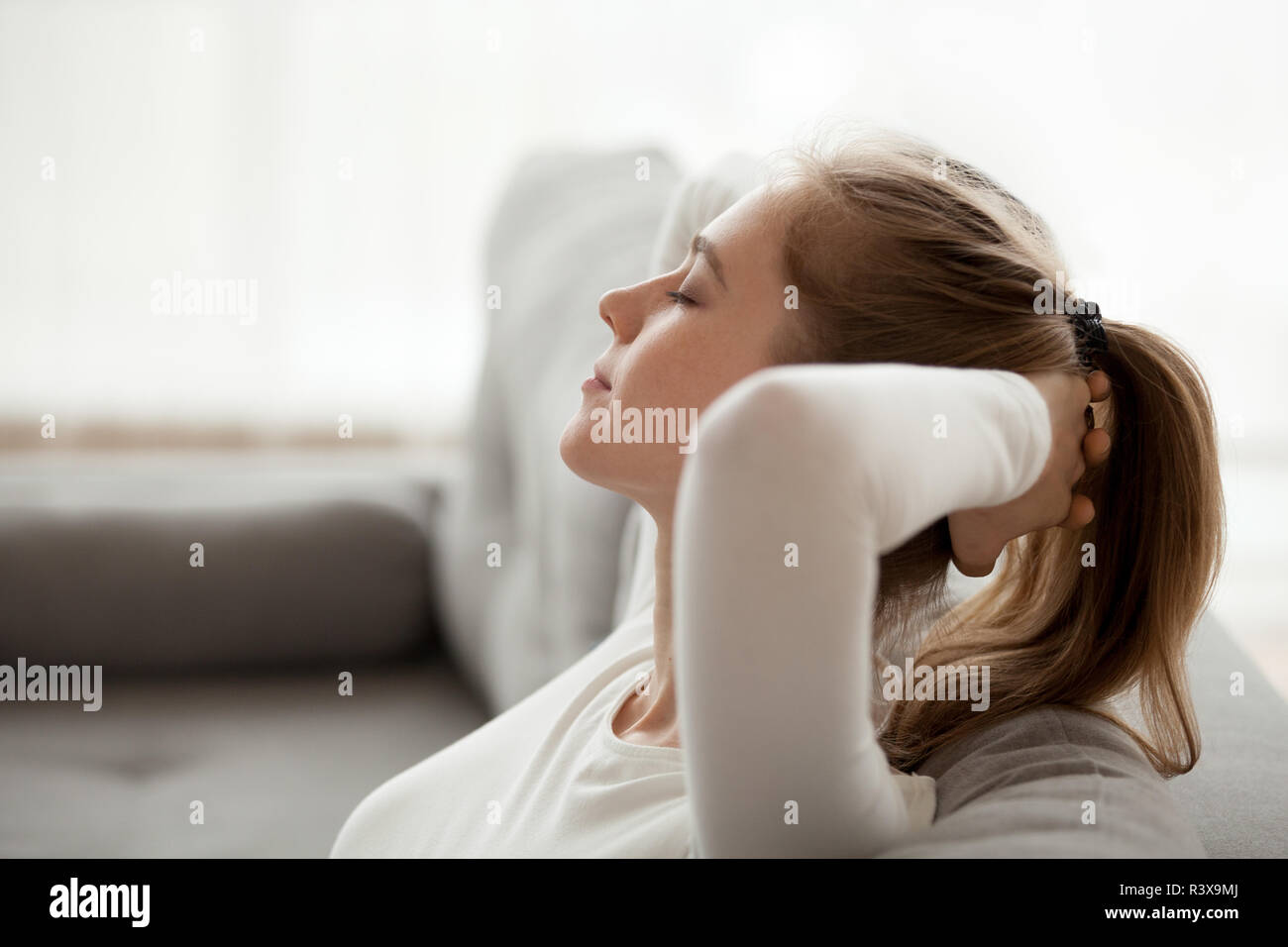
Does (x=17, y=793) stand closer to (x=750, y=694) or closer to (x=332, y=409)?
(x=750, y=694)

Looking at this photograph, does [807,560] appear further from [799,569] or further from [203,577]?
[203,577]

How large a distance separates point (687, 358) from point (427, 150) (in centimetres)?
173

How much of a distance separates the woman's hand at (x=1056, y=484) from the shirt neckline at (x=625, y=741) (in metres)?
0.22

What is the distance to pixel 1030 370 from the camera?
68 cm

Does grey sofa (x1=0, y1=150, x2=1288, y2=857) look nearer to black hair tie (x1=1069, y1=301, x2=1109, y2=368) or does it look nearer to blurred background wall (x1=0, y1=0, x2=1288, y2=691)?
black hair tie (x1=1069, y1=301, x2=1109, y2=368)

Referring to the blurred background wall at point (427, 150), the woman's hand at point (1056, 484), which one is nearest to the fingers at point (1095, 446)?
the woman's hand at point (1056, 484)

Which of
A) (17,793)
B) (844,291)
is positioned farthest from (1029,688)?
(17,793)

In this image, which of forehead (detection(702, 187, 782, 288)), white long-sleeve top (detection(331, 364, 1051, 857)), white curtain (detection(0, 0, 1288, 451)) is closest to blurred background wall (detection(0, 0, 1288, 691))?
white curtain (detection(0, 0, 1288, 451))

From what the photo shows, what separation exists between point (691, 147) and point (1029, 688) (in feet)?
5.86

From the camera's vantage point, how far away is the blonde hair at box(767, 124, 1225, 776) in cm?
70

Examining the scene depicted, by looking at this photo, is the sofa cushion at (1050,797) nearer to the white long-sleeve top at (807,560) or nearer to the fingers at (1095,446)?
the white long-sleeve top at (807,560)

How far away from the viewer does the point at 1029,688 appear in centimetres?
71

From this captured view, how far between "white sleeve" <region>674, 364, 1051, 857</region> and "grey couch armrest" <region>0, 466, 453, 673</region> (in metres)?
1.12

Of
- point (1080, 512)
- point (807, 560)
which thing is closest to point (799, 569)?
point (807, 560)
